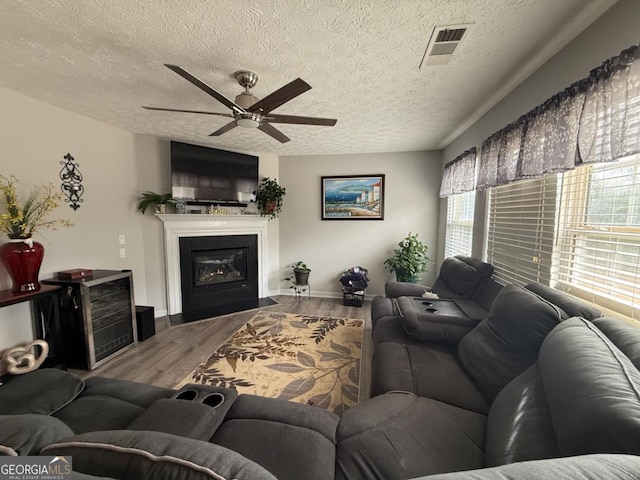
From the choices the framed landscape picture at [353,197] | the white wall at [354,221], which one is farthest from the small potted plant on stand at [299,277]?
the framed landscape picture at [353,197]

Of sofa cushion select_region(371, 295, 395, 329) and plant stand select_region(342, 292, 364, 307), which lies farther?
plant stand select_region(342, 292, 364, 307)

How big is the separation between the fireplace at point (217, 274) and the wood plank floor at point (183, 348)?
0.32 m

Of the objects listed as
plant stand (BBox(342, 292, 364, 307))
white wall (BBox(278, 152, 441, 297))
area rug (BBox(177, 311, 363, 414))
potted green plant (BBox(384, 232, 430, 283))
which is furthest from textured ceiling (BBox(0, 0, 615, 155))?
plant stand (BBox(342, 292, 364, 307))

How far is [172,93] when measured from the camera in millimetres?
2164

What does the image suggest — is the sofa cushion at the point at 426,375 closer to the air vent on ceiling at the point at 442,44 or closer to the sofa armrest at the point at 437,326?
the sofa armrest at the point at 437,326

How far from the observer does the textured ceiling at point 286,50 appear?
131 centimetres

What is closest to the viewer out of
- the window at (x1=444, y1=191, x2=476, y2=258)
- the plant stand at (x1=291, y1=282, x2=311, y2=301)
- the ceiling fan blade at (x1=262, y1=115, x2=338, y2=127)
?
the ceiling fan blade at (x1=262, y1=115, x2=338, y2=127)

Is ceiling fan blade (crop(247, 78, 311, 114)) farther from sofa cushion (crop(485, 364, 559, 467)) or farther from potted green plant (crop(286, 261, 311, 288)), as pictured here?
potted green plant (crop(286, 261, 311, 288))

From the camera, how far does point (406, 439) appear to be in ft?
3.34

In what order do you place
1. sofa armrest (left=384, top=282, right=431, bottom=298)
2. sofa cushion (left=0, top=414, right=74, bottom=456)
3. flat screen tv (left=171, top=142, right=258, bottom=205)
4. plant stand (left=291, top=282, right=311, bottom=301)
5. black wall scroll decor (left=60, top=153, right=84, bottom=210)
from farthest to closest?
plant stand (left=291, top=282, right=311, bottom=301) → flat screen tv (left=171, top=142, right=258, bottom=205) → sofa armrest (left=384, top=282, right=431, bottom=298) → black wall scroll decor (left=60, top=153, right=84, bottom=210) → sofa cushion (left=0, top=414, right=74, bottom=456)

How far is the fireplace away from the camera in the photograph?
364 centimetres

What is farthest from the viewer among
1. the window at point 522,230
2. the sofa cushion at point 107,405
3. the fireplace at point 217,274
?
the fireplace at point 217,274

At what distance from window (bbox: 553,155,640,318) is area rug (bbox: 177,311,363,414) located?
168cm

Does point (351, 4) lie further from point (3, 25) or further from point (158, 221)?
point (158, 221)
